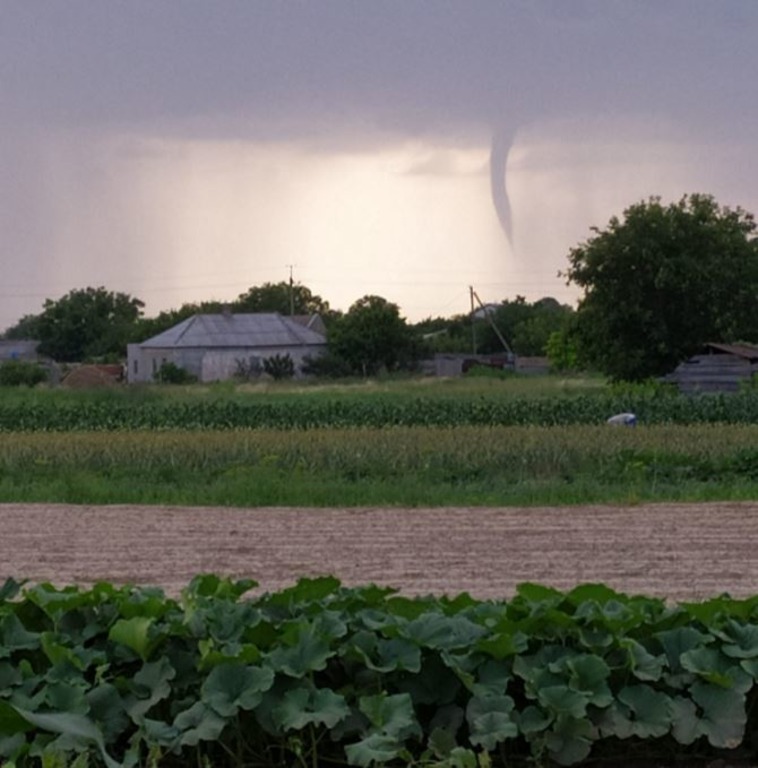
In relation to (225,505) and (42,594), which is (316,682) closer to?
(42,594)

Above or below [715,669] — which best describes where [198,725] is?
below

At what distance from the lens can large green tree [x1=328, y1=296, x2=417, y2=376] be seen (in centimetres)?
9431

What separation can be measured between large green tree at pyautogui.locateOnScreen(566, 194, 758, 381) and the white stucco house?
1330 inches

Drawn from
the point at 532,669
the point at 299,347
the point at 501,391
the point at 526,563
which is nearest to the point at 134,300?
the point at 299,347

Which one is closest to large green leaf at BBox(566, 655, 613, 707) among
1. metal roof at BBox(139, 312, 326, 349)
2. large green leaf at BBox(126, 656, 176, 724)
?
large green leaf at BBox(126, 656, 176, 724)

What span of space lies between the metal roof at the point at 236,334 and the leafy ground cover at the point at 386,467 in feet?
207

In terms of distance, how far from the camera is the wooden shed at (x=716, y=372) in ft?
179

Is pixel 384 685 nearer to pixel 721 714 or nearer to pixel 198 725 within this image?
pixel 198 725

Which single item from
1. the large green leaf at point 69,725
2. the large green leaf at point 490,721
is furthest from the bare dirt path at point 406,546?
the large green leaf at point 69,725

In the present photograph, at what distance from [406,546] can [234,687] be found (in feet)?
35.1

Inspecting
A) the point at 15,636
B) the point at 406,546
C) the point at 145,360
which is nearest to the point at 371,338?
the point at 145,360

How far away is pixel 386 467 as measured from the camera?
2666 centimetres

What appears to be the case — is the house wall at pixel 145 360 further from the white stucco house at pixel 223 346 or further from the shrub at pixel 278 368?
the shrub at pixel 278 368

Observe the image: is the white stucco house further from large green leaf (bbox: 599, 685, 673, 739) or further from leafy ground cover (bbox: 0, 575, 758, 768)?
large green leaf (bbox: 599, 685, 673, 739)
